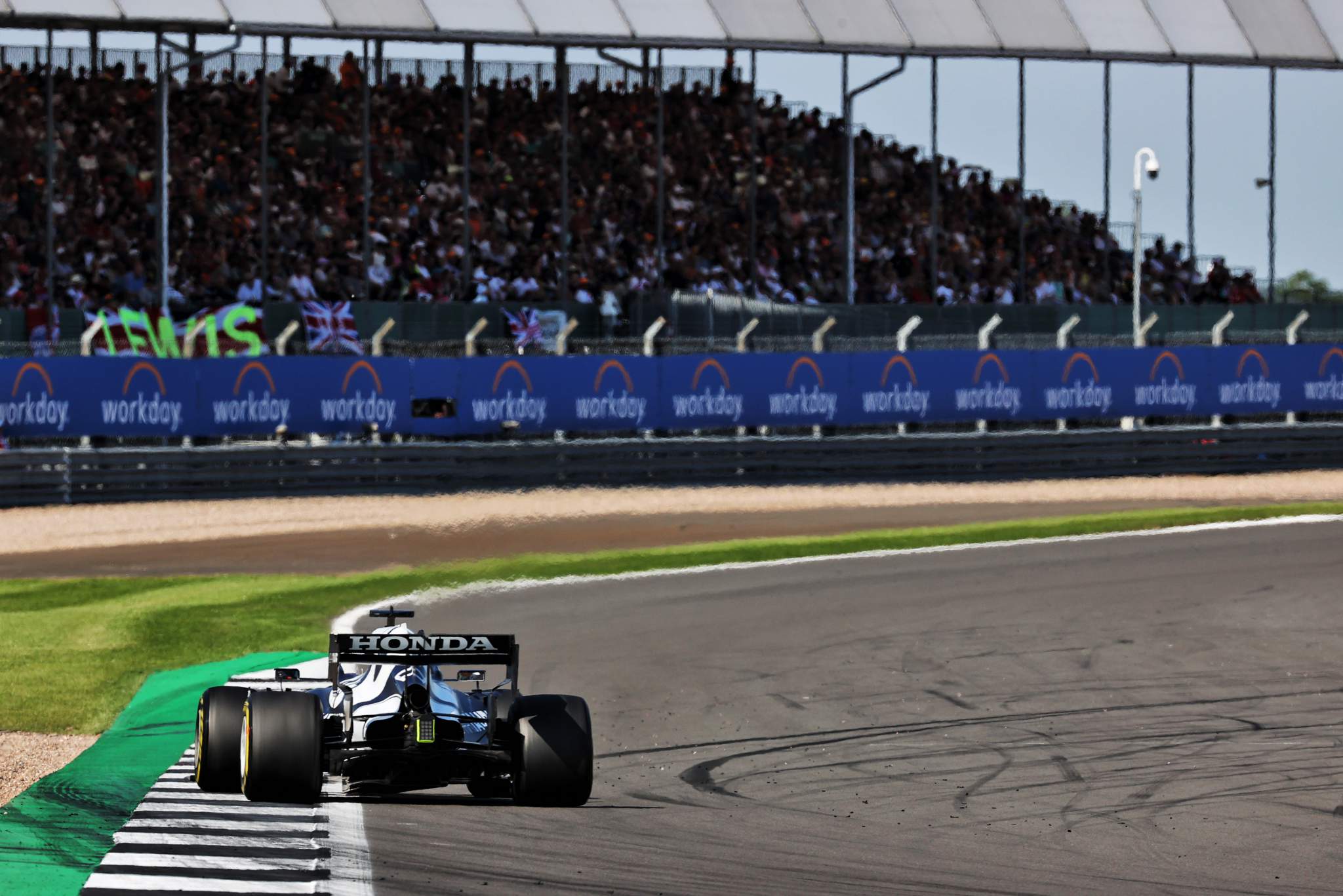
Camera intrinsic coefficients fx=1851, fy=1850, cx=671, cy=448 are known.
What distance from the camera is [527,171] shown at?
3428 cm

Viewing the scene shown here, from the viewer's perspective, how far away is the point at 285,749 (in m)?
6.45

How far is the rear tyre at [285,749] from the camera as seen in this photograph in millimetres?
6445

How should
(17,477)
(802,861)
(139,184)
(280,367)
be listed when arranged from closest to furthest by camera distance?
(802,861) < (17,477) < (280,367) < (139,184)

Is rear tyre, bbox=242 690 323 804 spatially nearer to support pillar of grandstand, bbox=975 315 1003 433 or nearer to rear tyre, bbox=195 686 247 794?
rear tyre, bbox=195 686 247 794

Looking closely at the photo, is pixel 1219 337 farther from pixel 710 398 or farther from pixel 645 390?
pixel 645 390

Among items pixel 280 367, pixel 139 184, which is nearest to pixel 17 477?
pixel 280 367

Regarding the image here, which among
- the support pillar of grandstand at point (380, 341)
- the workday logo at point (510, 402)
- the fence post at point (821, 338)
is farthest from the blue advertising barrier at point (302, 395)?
the fence post at point (821, 338)

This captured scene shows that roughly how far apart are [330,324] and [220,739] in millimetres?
23501

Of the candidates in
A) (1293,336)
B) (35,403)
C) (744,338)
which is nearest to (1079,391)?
(1293,336)

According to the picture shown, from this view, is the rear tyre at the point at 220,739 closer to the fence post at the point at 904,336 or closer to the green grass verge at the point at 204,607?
the green grass verge at the point at 204,607

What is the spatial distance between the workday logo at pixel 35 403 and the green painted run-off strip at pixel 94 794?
1373cm

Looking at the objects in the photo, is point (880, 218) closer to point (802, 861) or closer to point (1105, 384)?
point (1105, 384)

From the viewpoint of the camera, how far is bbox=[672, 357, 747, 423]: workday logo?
1078 inches

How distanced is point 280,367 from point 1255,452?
1514cm
